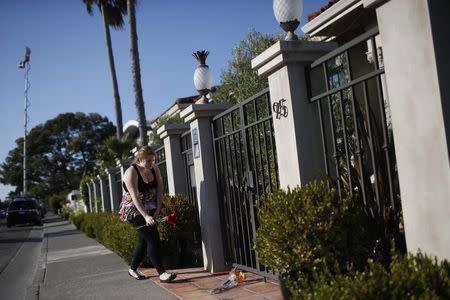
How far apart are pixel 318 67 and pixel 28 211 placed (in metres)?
27.3

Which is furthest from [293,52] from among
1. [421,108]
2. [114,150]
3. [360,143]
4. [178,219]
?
[114,150]

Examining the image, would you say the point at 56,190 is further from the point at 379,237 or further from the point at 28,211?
the point at 379,237

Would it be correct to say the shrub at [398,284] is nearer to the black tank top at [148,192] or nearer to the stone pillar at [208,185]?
the black tank top at [148,192]

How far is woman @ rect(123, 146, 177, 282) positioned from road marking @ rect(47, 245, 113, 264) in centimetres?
403

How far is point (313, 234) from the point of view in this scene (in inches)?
136

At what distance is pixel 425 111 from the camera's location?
2785 millimetres

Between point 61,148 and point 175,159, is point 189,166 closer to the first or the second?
point 175,159

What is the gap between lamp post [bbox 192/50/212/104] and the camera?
652cm

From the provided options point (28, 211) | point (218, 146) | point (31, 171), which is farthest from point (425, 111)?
point (31, 171)

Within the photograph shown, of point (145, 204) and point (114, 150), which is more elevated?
point (114, 150)

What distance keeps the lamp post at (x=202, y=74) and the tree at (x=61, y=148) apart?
58492 mm

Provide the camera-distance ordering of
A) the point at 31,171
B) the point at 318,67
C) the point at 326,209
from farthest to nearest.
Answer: the point at 31,171
the point at 318,67
the point at 326,209

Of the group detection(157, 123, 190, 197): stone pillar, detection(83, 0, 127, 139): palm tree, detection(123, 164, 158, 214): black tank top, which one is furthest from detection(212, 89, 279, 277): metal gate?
detection(83, 0, 127, 139): palm tree

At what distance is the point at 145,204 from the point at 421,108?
3.90m
